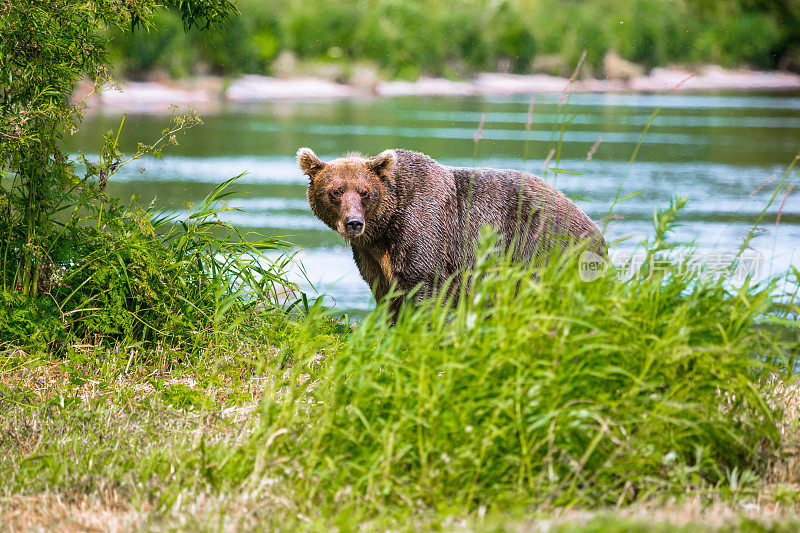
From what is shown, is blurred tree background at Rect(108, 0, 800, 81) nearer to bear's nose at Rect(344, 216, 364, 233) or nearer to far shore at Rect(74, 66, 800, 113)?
far shore at Rect(74, 66, 800, 113)

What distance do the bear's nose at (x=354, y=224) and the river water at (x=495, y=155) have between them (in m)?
1.27

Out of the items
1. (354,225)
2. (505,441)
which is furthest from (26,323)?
(505,441)

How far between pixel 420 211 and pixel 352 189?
421 millimetres

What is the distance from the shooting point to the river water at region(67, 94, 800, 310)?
1035 centimetres

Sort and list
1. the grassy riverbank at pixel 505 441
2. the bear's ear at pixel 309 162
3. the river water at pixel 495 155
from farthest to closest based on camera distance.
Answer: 1. the river water at pixel 495 155
2. the bear's ear at pixel 309 162
3. the grassy riverbank at pixel 505 441

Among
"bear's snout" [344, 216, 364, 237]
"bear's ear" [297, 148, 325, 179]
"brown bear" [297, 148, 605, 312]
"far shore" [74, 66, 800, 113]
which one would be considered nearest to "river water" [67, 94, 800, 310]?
"bear's ear" [297, 148, 325, 179]

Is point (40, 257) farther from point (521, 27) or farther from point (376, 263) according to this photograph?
point (521, 27)

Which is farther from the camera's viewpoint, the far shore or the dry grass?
the far shore

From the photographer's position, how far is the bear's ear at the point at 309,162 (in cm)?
575

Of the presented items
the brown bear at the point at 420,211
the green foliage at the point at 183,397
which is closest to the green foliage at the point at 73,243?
the green foliage at the point at 183,397

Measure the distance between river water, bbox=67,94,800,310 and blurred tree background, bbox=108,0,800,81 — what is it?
251 cm

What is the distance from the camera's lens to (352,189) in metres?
5.54

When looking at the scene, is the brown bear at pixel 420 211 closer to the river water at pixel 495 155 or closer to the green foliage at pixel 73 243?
the green foliage at pixel 73 243

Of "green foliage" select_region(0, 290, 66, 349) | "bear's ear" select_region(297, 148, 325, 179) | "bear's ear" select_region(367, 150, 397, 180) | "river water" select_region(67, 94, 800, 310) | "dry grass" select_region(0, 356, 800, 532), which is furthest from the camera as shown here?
"river water" select_region(67, 94, 800, 310)
